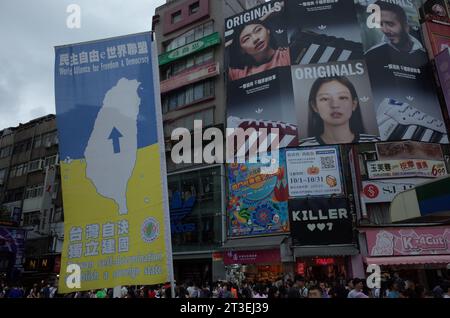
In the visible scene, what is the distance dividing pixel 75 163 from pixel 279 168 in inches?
782

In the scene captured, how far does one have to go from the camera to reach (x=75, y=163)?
6.82 metres

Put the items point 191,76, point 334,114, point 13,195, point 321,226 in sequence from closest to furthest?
point 321,226, point 334,114, point 191,76, point 13,195

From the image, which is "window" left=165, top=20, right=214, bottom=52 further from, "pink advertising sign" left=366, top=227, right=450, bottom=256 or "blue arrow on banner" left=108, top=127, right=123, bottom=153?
"blue arrow on banner" left=108, top=127, right=123, bottom=153

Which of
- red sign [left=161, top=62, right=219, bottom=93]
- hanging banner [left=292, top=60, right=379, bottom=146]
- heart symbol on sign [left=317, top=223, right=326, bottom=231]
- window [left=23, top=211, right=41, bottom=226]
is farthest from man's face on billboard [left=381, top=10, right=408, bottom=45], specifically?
window [left=23, top=211, right=41, bottom=226]

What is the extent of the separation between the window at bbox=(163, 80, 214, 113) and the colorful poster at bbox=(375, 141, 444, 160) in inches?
551

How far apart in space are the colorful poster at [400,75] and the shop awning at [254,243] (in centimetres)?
994

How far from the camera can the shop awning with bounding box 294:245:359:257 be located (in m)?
21.2

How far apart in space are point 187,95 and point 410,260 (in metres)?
21.7

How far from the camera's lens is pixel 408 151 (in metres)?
24.8

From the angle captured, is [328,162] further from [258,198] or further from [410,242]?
[410,242]

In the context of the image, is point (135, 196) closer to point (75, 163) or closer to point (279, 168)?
point (75, 163)

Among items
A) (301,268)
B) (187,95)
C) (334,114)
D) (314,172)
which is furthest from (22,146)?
(301,268)
